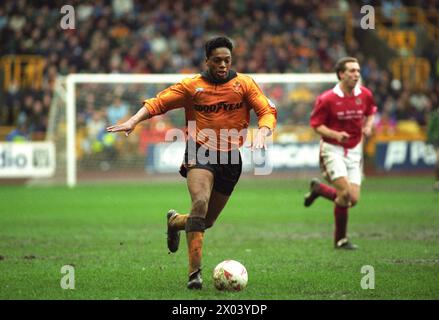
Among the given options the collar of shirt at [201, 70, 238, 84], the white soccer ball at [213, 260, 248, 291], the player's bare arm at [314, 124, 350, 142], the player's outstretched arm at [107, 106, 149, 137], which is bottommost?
the white soccer ball at [213, 260, 248, 291]

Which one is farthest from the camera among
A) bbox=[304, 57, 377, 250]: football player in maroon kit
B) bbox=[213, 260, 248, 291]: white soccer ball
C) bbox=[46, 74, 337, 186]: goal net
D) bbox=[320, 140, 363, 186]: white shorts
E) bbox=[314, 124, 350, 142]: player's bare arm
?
bbox=[46, 74, 337, 186]: goal net

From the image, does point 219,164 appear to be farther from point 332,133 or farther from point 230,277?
point 332,133

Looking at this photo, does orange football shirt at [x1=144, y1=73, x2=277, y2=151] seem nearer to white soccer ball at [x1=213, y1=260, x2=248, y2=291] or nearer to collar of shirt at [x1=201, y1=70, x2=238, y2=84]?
collar of shirt at [x1=201, y1=70, x2=238, y2=84]

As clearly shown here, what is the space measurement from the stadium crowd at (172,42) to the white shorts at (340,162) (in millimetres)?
15510

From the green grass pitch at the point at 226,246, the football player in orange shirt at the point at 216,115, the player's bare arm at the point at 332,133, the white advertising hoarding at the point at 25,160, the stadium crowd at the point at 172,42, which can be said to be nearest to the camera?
the green grass pitch at the point at 226,246

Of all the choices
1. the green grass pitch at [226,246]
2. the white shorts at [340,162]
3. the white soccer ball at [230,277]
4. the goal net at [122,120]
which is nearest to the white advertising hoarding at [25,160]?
the goal net at [122,120]

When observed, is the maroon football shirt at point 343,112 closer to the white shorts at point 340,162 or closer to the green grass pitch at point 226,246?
the white shorts at point 340,162

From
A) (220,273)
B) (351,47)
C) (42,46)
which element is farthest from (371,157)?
(220,273)

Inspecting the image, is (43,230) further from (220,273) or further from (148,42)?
(148,42)

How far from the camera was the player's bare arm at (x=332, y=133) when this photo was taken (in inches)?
460

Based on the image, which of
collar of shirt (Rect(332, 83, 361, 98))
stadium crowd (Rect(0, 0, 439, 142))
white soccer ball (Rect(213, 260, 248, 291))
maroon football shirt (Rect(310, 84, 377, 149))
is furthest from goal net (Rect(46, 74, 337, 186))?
white soccer ball (Rect(213, 260, 248, 291))

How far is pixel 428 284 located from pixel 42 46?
22.2 metres

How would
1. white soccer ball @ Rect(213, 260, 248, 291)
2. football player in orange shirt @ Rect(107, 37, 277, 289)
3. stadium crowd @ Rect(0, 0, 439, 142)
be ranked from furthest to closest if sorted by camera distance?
stadium crowd @ Rect(0, 0, 439, 142), football player in orange shirt @ Rect(107, 37, 277, 289), white soccer ball @ Rect(213, 260, 248, 291)

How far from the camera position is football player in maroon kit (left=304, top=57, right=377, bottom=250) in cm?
1218
